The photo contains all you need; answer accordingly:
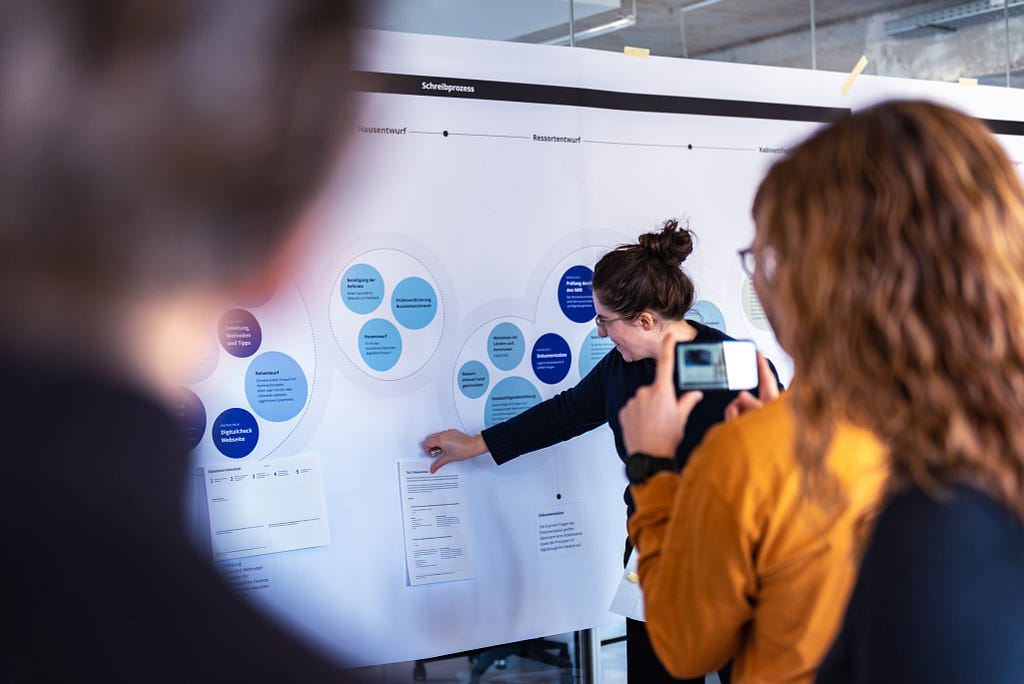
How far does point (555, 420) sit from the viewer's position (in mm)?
3070

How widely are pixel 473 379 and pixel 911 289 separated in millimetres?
1956

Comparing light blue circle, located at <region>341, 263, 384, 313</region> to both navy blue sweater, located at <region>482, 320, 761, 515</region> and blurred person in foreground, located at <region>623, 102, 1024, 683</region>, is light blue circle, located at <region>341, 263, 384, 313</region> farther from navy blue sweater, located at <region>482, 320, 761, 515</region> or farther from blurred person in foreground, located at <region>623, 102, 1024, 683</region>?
blurred person in foreground, located at <region>623, 102, 1024, 683</region>

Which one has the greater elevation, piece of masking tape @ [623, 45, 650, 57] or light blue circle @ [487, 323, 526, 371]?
piece of masking tape @ [623, 45, 650, 57]

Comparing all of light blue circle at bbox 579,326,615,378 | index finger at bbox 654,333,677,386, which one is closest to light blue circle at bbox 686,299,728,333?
light blue circle at bbox 579,326,615,378

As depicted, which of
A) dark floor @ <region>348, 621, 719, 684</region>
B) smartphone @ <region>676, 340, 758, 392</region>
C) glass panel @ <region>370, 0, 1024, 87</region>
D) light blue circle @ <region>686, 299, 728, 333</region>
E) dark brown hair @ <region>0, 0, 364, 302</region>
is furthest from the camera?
glass panel @ <region>370, 0, 1024, 87</region>

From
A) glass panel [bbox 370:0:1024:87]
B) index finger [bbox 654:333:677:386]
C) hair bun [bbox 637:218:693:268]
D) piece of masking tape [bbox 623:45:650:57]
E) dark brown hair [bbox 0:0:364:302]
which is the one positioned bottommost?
index finger [bbox 654:333:677:386]

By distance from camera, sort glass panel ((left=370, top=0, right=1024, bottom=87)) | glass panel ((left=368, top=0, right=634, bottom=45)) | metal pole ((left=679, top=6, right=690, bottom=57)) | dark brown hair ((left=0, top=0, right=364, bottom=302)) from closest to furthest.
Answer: dark brown hair ((left=0, top=0, right=364, bottom=302))
glass panel ((left=368, top=0, right=634, bottom=45))
glass panel ((left=370, top=0, right=1024, bottom=87))
metal pole ((left=679, top=6, right=690, bottom=57))

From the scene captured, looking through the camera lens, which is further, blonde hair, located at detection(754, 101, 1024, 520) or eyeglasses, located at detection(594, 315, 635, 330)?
eyeglasses, located at detection(594, 315, 635, 330)

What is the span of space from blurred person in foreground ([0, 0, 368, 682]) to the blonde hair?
1.02 metres

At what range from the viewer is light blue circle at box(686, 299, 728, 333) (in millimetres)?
3492

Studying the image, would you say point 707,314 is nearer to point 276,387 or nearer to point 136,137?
point 276,387

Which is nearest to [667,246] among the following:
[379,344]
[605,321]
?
[605,321]

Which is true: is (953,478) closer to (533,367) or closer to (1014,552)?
(1014,552)

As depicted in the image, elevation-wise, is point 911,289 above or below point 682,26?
below
